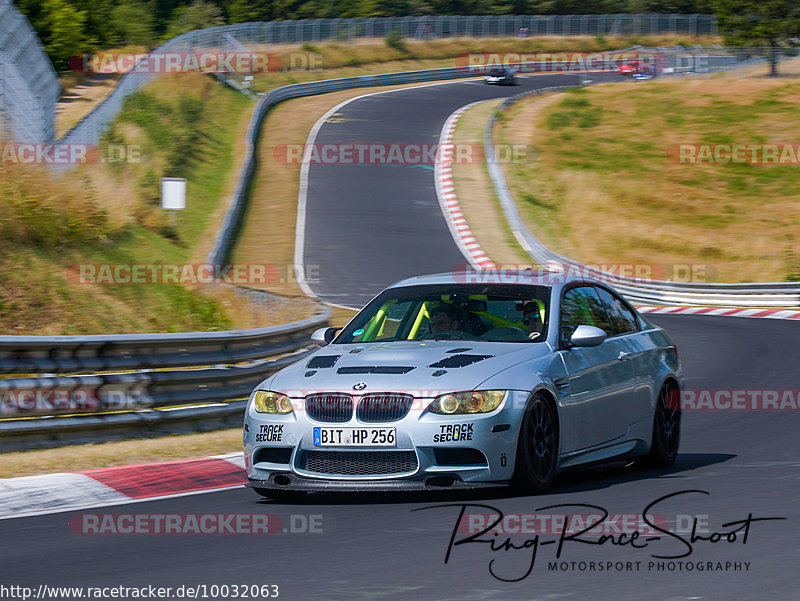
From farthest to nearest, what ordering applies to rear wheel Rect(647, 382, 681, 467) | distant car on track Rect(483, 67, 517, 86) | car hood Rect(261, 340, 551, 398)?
1. distant car on track Rect(483, 67, 517, 86)
2. rear wheel Rect(647, 382, 681, 467)
3. car hood Rect(261, 340, 551, 398)

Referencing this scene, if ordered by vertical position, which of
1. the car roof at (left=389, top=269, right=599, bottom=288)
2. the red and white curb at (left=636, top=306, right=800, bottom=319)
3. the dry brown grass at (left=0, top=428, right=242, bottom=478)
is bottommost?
the red and white curb at (left=636, top=306, right=800, bottom=319)

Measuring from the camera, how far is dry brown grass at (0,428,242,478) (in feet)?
30.2

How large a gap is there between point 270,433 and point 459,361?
49.3 inches

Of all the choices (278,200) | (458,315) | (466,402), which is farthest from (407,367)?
(278,200)

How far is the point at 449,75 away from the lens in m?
68.3

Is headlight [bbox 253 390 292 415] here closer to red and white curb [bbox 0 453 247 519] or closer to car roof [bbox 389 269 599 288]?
red and white curb [bbox 0 453 247 519]

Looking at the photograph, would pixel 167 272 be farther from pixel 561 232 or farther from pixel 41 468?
pixel 561 232

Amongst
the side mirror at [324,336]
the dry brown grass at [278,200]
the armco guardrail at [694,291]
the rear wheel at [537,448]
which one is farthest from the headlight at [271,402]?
the armco guardrail at [694,291]

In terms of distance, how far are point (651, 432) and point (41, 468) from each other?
456 cm

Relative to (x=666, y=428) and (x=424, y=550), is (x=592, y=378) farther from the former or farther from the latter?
(x=424, y=550)

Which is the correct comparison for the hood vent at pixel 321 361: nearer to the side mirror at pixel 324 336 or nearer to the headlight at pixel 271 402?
the headlight at pixel 271 402

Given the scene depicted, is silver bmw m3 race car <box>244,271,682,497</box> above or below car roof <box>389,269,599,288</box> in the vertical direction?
below

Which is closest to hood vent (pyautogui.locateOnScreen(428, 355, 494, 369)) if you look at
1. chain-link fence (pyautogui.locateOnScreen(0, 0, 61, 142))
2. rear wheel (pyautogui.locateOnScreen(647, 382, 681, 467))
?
rear wheel (pyautogui.locateOnScreen(647, 382, 681, 467))

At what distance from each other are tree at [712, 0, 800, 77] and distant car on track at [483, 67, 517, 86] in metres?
18.3
